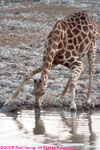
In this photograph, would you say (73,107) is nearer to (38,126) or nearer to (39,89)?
(39,89)

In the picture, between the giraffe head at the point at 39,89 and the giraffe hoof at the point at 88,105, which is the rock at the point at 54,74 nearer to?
the giraffe hoof at the point at 88,105

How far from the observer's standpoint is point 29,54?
50.8ft

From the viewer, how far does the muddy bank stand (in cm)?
1081

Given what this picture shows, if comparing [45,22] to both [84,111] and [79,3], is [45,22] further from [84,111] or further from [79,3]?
[84,111]

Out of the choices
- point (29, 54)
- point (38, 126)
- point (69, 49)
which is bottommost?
point (29, 54)

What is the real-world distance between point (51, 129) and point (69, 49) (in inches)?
112

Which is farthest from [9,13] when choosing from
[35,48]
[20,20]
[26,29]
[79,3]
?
[35,48]

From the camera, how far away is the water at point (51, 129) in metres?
6.78

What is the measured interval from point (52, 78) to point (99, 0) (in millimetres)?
24204

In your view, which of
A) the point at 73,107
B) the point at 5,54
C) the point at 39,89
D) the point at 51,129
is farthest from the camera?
the point at 5,54

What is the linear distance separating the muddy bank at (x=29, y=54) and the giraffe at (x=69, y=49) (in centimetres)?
39

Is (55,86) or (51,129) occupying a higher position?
(51,129)

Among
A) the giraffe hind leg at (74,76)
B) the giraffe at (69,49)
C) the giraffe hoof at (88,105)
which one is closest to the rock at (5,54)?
the giraffe at (69,49)

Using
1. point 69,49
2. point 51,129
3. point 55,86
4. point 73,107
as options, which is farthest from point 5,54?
point 51,129
